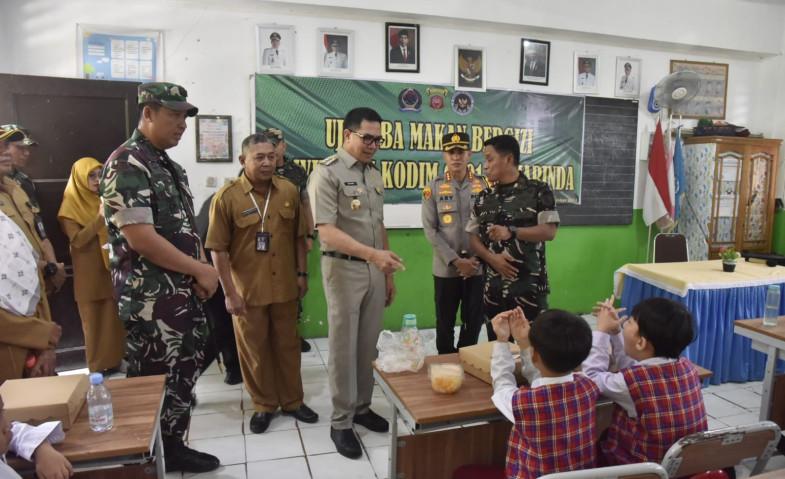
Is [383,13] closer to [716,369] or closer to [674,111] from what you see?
[674,111]

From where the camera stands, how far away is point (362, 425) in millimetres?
2596

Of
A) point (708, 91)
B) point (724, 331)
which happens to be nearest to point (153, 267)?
point (724, 331)

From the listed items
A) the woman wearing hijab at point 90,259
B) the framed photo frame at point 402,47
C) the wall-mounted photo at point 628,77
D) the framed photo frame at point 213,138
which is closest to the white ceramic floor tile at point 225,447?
the woman wearing hijab at point 90,259

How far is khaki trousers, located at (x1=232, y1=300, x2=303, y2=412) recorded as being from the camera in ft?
8.25

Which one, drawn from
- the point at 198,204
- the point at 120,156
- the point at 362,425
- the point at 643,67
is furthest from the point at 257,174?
the point at 643,67

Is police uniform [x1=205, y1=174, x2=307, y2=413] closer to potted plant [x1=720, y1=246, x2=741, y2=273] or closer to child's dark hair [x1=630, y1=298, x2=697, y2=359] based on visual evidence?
child's dark hair [x1=630, y1=298, x2=697, y2=359]

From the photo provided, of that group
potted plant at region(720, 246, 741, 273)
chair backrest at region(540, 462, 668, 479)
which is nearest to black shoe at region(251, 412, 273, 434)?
chair backrest at region(540, 462, 668, 479)

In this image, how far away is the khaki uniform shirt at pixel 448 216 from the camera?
120 inches

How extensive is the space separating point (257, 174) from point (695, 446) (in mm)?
2073

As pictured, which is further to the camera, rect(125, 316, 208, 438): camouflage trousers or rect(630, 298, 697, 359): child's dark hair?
rect(125, 316, 208, 438): camouflage trousers

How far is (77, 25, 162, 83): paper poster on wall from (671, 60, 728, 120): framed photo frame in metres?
4.95

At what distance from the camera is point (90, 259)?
3.08 m

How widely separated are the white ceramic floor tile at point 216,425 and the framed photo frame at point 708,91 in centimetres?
506

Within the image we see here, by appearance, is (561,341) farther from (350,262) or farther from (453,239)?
(453,239)
